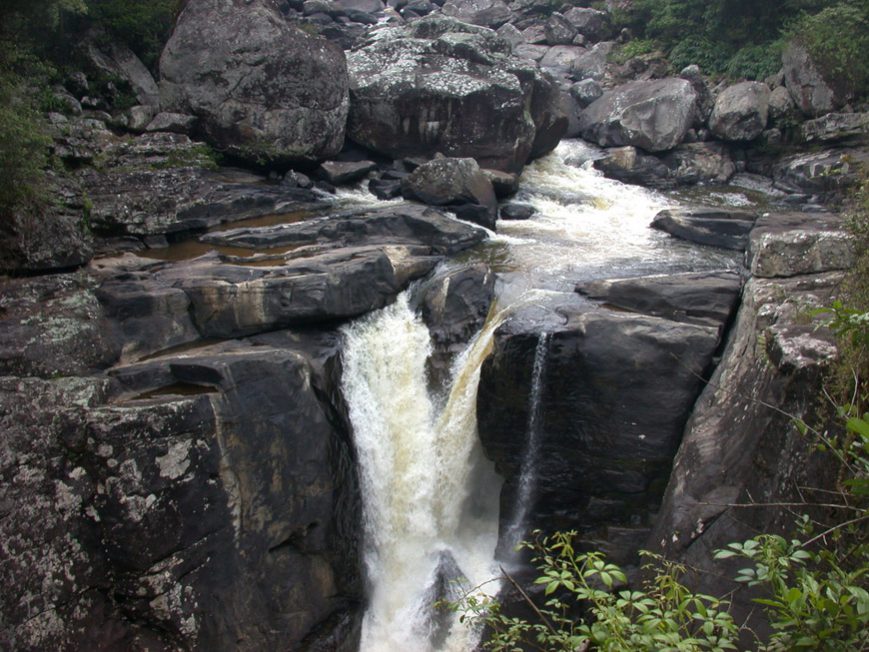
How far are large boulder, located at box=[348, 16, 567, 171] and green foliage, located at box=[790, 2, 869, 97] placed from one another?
23.9ft

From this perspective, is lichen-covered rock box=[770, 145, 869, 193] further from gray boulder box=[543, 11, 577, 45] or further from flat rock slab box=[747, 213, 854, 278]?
gray boulder box=[543, 11, 577, 45]

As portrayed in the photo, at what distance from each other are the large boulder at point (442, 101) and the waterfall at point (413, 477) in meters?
8.27

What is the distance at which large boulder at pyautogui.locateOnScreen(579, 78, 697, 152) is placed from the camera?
18812 mm

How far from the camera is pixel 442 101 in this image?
54.9 feet

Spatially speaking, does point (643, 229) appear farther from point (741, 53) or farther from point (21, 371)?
point (21, 371)

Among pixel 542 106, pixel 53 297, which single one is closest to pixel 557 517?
pixel 53 297

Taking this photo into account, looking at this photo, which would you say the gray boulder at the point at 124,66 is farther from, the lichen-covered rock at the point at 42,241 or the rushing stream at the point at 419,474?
the rushing stream at the point at 419,474

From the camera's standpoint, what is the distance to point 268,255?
35.7 feet

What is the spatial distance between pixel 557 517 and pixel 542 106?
12.9 m

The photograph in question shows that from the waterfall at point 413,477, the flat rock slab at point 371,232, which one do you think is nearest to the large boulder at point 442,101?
the flat rock slab at point 371,232

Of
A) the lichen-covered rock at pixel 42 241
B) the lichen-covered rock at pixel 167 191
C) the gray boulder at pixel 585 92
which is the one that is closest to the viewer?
the lichen-covered rock at pixel 42 241

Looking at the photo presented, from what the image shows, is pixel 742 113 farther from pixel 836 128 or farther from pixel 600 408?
pixel 600 408

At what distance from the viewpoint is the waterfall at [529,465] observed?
29.7ft

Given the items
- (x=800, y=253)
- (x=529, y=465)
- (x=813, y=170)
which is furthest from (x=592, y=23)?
(x=529, y=465)
